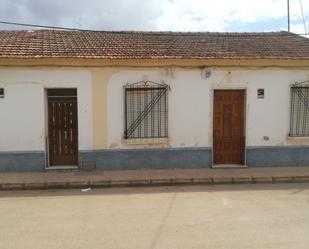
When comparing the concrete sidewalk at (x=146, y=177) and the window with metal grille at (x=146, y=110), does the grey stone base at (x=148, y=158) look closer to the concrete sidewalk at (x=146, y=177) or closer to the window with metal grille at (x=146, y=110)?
the concrete sidewalk at (x=146, y=177)

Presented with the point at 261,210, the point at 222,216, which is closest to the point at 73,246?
the point at 222,216

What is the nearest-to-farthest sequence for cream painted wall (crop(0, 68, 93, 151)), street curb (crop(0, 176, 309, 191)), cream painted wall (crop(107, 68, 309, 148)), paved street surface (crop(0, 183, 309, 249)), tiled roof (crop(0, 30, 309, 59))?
paved street surface (crop(0, 183, 309, 249))
street curb (crop(0, 176, 309, 191))
cream painted wall (crop(0, 68, 93, 151))
tiled roof (crop(0, 30, 309, 59))
cream painted wall (crop(107, 68, 309, 148))

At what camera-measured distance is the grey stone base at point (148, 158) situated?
34.4 feet

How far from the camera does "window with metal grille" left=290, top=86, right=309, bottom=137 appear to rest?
1090cm

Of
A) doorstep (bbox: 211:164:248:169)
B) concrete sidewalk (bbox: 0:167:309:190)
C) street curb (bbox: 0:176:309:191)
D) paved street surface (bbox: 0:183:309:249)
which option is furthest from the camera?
doorstep (bbox: 211:164:248:169)

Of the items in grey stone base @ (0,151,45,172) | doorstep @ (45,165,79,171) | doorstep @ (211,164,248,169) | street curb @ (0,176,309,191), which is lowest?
street curb @ (0,176,309,191)

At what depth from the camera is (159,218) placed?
6.49 meters

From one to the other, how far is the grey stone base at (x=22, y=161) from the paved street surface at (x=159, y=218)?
5.33ft

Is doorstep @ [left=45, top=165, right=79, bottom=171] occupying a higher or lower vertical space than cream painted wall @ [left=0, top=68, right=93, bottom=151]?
lower

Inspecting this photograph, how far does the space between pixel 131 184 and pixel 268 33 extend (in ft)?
26.9

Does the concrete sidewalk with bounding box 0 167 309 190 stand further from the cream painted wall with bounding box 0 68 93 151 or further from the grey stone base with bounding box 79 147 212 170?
the cream painted wall with bounding box 0 68 93 151

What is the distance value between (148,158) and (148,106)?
1434 mm

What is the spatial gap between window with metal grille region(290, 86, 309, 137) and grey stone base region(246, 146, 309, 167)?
1.53 feet

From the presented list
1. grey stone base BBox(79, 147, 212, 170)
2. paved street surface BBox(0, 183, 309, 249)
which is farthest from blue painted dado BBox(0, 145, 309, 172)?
paved street surface BBox(0, 183, 309, 249)
